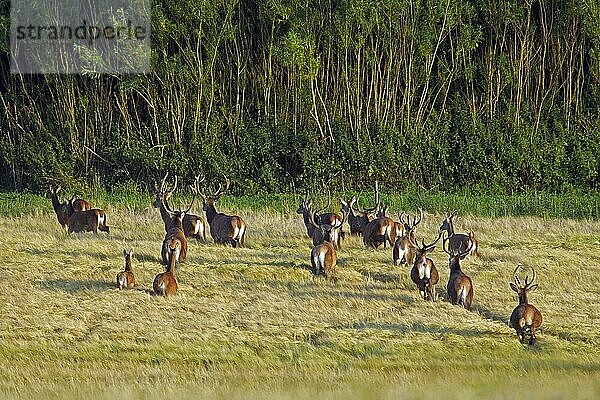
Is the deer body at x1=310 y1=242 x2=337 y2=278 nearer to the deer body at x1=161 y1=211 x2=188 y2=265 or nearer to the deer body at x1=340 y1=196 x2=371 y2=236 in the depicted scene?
the deer body at x1=161 y1=211 x2=188 y2=265

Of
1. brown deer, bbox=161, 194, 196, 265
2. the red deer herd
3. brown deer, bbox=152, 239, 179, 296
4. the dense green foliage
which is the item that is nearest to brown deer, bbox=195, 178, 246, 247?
the red deer herd

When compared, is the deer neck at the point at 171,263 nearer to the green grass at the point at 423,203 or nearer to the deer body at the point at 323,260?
the deer body at the point at 323,260

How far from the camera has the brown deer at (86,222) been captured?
16141 millimetres

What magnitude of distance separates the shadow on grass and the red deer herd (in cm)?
26

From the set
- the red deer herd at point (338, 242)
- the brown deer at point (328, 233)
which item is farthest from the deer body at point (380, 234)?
the brown deer at point (328, 233)

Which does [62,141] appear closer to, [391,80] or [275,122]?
[275,122]

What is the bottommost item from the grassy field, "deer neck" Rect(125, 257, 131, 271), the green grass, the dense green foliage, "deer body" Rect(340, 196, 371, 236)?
the grassy field

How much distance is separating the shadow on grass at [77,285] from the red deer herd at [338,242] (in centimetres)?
26

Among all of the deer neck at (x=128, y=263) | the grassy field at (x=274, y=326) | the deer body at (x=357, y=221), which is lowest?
the grassy field at (x=274, y=326)

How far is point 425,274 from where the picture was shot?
12.0 metres

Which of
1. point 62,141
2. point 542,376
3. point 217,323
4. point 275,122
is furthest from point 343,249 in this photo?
point 62,141

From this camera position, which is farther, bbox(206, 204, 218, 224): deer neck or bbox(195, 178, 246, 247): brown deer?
bbox(206, 204, 218, 224): deer neck

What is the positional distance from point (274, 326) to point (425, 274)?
6.28 feet

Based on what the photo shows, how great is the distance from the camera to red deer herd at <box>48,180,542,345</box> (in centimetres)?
1173
